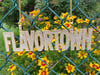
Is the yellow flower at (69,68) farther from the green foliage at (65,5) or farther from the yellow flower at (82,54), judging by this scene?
the green foliage at (65,5)

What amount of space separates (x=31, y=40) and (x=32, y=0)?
1.54ft

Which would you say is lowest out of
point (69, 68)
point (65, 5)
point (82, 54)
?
point (69, 68)

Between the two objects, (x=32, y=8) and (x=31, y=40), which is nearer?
(x=31, y=40)

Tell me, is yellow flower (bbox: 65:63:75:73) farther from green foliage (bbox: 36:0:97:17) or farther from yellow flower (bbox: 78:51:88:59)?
green foliage (bbox: 36:0:97:17)

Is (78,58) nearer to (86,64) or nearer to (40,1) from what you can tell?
(86,64)

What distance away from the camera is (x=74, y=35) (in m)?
0.65

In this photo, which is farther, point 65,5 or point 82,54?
point 82,54

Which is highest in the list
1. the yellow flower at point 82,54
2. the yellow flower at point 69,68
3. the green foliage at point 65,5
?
the green foliage at point 65,5

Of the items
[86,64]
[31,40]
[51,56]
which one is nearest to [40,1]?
[31,40]

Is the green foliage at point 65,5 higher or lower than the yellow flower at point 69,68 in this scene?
higher

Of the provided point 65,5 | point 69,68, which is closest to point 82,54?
point 69,68

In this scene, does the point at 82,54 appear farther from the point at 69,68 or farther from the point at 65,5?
the point at 65,5

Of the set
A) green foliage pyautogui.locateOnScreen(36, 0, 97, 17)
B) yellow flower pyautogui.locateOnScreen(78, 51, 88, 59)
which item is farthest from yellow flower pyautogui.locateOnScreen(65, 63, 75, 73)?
green foliage pyautogui.locateOnScreen(36, 0, 97, 17)

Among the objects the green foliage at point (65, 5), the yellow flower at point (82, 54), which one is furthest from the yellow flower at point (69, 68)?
the green foliage at point (65, 5)
